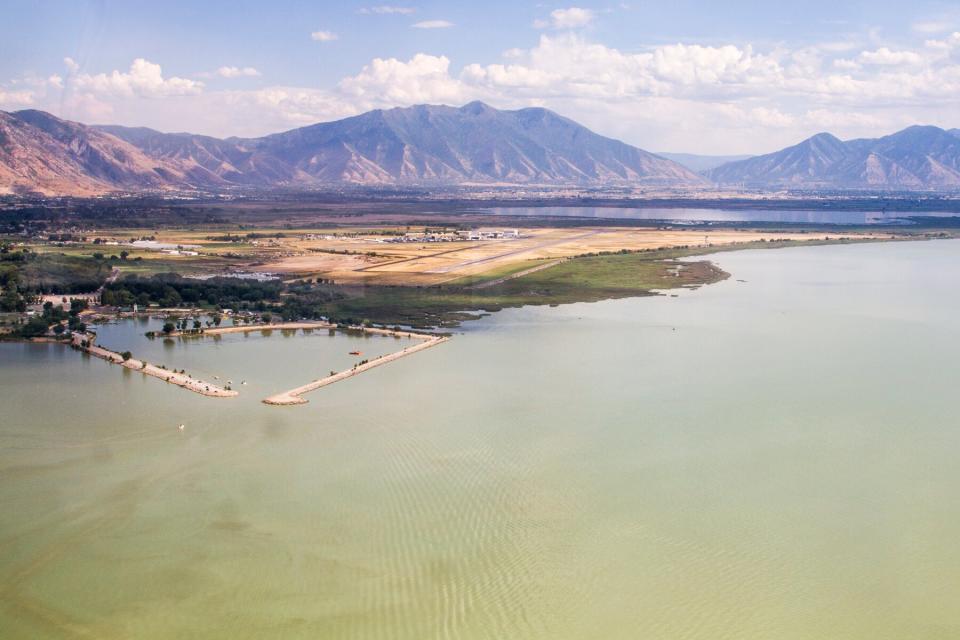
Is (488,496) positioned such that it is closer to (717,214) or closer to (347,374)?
(347,374)

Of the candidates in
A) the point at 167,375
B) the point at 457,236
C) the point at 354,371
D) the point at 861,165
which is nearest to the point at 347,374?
the point at 354,371

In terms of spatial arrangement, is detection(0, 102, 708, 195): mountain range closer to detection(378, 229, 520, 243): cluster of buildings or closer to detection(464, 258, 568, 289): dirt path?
detection(378, 229, 520, 243): cluster of buildings

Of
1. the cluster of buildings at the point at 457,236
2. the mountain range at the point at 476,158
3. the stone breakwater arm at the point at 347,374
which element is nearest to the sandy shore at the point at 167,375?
the stone breakwater arm at the point at 347,374

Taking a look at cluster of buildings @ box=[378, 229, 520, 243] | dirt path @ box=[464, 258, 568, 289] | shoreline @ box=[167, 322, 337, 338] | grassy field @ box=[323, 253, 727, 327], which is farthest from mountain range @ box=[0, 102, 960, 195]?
shoreline @ box=[167, 322, 337, 338]

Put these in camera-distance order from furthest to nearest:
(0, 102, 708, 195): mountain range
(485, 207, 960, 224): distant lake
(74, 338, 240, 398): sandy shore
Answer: (0, 102, 708, 195): mountain range, (485, 207, 960, 224): distant lake, (74, 338, 240, 398): sandy shore

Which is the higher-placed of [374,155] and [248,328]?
[374,155]

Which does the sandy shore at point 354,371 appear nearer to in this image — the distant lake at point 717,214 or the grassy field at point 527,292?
the grassy field at point 527,292
